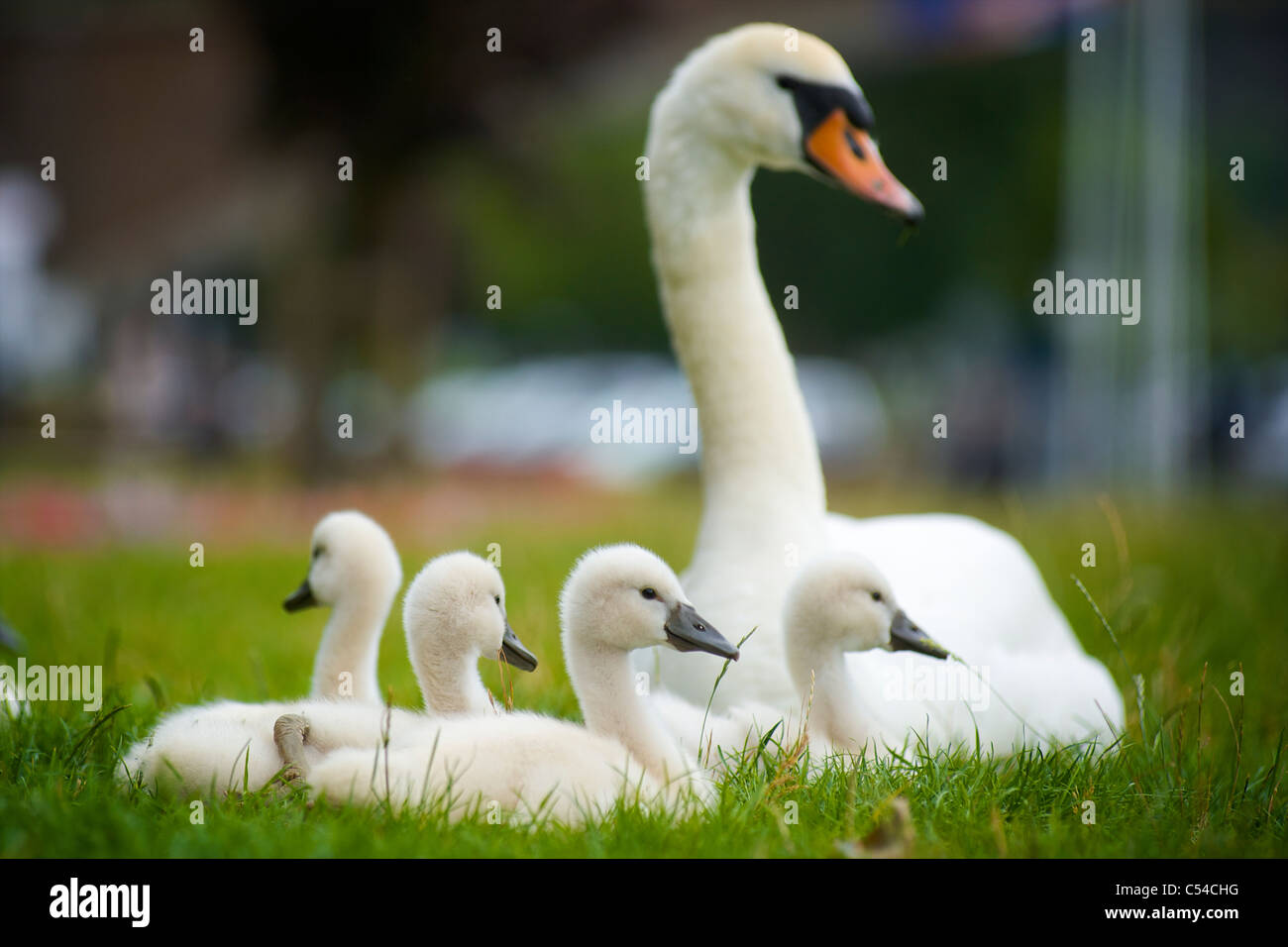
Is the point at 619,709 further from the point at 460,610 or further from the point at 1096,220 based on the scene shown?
the point at 1096,220

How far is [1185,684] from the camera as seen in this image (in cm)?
480

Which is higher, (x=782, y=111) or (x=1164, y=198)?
(x=1164, y=198)

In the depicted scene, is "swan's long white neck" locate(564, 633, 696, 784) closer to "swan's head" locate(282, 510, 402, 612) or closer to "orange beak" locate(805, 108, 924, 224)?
"swan's head" locate(282, 510, 402, 612)

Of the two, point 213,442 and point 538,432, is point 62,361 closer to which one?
point 213,442

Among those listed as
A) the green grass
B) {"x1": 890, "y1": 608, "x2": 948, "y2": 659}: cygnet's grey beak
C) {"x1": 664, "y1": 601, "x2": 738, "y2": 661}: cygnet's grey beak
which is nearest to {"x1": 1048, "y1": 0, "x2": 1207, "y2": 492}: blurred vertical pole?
the green grass

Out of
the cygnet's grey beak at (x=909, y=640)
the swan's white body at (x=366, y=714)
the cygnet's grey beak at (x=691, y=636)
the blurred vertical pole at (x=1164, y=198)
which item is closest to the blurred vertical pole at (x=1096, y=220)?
the blurred vertical pole at (x=1164, y=198)

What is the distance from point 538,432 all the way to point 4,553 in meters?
18.1

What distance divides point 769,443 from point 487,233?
25193mm

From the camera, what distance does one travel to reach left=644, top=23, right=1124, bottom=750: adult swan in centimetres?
400

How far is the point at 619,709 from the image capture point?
3234 millimetres

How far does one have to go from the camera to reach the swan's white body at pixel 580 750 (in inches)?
117

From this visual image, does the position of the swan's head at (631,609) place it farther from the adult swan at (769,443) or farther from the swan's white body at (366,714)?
the adult swan at (769,443)

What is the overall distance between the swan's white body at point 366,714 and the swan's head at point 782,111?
1708 mm

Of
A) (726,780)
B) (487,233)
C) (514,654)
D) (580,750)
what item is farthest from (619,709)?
(487,233)
